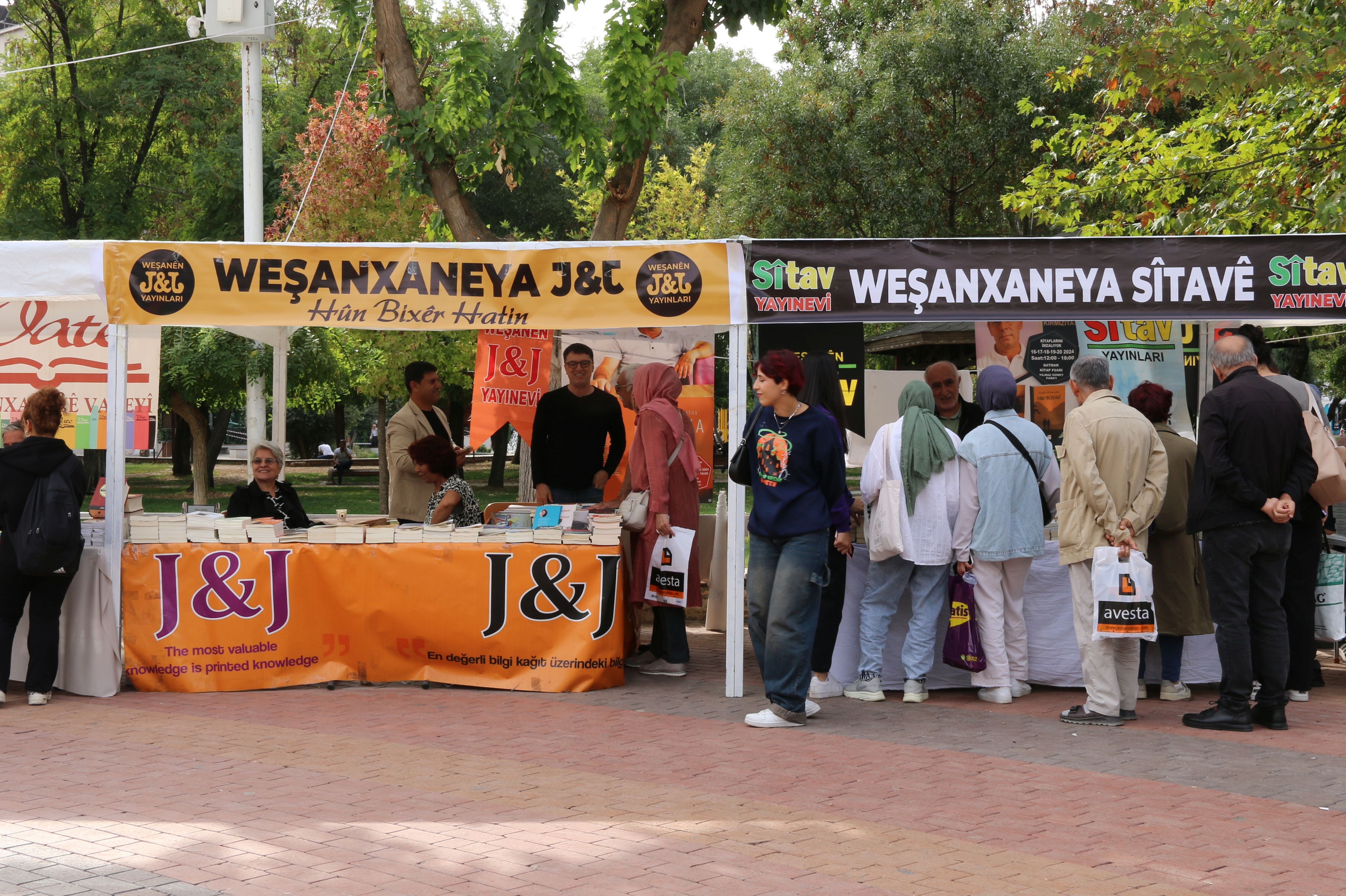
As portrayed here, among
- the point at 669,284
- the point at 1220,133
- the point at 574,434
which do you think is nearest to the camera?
the point at 669,284

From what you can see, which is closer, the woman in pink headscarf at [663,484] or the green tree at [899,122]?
the woman in pink headscarf at [663,484]

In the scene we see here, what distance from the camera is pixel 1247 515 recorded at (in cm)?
604

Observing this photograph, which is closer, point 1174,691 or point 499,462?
point 1174,691

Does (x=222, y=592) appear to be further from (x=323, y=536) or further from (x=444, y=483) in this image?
(x=444, y=483)

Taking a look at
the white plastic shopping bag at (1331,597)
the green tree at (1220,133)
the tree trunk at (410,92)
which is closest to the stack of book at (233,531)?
the tree trunk at (410,92)

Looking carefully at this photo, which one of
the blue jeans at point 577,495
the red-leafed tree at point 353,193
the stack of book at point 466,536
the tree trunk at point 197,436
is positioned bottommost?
the stack of book at point 466,536

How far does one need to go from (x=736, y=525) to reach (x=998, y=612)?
1.56 meters

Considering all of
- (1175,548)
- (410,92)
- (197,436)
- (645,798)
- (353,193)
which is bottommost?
(645,798)

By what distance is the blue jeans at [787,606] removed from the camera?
616 centimetres

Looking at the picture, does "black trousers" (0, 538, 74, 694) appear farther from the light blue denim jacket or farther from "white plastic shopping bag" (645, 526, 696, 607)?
the light blue denim jacket

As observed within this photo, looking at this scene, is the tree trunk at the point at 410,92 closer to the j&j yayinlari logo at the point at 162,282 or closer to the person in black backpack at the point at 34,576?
the j&j yayinlari logo at the point at 162,282

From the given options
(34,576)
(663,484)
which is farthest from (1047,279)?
(34,576)

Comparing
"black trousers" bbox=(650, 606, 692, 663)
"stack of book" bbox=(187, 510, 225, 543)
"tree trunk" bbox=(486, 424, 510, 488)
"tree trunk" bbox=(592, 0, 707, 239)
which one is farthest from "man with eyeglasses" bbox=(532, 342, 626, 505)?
"tree trunk" bbox=(486, 424, 510, 488)

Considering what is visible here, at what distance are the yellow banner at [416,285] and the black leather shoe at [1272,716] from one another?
3.50m
